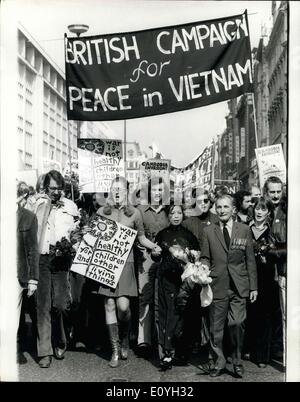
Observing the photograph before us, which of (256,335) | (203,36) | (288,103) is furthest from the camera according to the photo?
(256,335)

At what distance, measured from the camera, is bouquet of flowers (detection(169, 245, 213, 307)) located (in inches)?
362

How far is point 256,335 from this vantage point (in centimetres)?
980

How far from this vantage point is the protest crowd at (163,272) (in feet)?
30.6

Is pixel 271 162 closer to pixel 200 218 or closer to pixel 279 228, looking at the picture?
pixel 279 228

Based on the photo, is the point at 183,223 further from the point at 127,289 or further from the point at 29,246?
the point at 29,246

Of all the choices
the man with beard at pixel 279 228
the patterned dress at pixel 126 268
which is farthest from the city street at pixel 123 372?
the patterned dress at pixel 126 268

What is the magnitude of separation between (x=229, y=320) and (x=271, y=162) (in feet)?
5.21

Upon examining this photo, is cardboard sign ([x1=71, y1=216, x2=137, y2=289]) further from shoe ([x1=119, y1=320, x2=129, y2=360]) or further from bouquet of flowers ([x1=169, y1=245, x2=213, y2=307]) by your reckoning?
bouquet of flowers ([x1=169, y1=245, x2=213, y2=307])

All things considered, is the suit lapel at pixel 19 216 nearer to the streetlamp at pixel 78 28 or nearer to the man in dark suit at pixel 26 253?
the man in dark suit at pixel 26 253

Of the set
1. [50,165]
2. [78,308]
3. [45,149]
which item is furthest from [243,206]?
[45,149]

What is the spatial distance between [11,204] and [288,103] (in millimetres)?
2566

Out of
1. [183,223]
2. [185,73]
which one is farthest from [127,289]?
[185,73]

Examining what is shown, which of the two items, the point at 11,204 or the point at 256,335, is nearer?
the point at 11,204

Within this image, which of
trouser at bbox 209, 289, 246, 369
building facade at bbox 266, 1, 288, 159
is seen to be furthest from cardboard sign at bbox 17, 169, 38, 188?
building facade at bbox 266, 1, 288, 159
